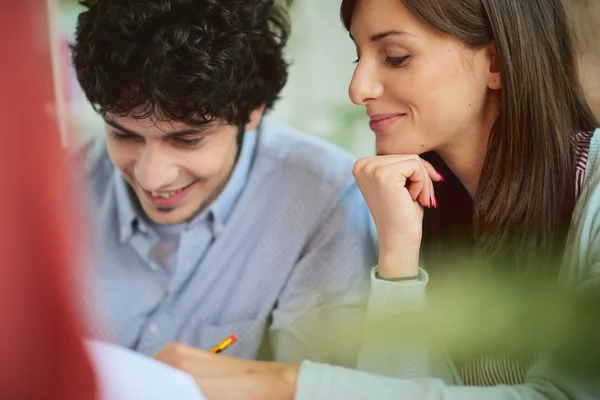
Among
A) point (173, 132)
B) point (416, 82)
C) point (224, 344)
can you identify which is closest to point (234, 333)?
point (224, 344)

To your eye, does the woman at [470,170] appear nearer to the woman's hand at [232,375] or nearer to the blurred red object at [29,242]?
the woman's hand at [232,375]

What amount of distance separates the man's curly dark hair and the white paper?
256 mm

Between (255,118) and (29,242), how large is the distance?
12.0 inches

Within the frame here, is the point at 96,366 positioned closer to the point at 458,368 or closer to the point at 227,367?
the point at 227,367

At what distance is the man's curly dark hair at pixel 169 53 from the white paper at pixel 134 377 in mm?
256

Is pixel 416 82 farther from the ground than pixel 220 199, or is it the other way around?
pixel 416 82

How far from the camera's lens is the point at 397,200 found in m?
0.70

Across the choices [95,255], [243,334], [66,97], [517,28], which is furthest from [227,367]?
[517,28]

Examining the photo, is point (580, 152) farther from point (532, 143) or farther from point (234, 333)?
point (234, 333)

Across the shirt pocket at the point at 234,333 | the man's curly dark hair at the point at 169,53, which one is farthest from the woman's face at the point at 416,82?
the shirt pocket at the point at 234,333

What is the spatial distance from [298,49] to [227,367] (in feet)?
1.19

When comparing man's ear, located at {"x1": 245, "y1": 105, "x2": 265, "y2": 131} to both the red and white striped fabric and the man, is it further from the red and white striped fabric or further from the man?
the red and white striped fabric

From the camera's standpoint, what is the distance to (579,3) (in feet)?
2.33

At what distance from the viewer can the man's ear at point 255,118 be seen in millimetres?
764
